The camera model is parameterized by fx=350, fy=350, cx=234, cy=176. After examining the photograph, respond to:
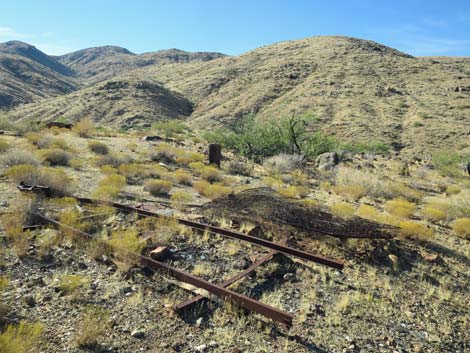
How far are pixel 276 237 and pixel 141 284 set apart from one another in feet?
12.5

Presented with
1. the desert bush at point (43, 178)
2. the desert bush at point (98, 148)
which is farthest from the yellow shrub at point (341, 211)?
the desert bush at point (98, 148)

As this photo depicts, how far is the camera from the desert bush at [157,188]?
13.0 m

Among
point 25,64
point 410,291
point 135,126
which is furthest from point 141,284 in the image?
point 25,64

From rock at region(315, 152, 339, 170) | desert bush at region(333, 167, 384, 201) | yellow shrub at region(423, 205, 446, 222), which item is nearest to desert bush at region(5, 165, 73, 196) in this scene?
desert bush at region(333, 167, 384, 201)

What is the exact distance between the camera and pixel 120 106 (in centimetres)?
6341

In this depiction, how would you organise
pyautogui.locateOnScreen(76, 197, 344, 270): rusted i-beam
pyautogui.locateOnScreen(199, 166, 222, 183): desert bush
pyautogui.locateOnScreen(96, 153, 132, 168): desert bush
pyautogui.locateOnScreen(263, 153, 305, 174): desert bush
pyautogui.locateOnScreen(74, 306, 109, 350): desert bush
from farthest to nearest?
pyautogui.locateOnScreen(263, 153, 305, 174): desert bush, pyautogui.locateOnScreen(96, 153, 132, 168): desert bush, pyautogui.locateOnScreen(199, 166, 222, 183): desert bush, pyautogui.locateOnScreen(76, 197, 344, 270): rusted i-beam, pyautogui.locateOnScreen(74, 306, 109, 350): desert bush

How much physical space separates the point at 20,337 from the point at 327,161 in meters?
20.5

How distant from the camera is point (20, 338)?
12.8ft

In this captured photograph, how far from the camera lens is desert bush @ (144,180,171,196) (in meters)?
13.0

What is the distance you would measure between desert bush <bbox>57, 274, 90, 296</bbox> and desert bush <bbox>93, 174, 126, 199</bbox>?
5669 millimetres

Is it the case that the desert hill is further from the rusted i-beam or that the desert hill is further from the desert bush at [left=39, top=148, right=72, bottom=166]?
the rusted i-beam

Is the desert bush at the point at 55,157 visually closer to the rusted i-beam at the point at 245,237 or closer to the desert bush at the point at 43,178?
the desert bush at the point at 43,178

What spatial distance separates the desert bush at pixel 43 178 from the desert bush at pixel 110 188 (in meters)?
0.91

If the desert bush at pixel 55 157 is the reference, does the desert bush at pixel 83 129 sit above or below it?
above
